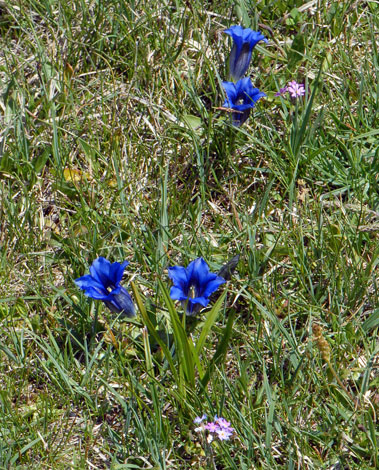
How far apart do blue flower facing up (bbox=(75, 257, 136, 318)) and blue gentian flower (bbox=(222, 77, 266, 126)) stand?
978 mm

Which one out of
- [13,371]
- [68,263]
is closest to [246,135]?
[68,263]

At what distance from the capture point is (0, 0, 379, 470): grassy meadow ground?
2.34 metres

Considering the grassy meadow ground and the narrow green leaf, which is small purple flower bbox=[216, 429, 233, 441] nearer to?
the grassy meadow ground

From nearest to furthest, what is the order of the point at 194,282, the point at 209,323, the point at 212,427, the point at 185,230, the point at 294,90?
the point at 212,427 < the point at 209,323 < the point at 194,282 < the point at 185,230 < the point at 294,90

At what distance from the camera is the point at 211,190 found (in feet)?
10.3

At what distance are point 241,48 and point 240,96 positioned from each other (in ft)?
0.76

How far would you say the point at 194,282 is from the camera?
2529 millimetres

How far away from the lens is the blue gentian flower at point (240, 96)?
10.1ft

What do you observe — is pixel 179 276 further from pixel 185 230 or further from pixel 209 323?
pixel 185 230

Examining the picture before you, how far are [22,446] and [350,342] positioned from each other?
122 centimetres

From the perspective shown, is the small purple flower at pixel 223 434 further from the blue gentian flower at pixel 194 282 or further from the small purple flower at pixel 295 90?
the small purple flower at pixel 295 90

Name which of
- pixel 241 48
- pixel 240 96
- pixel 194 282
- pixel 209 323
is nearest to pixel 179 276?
pixel 194 282

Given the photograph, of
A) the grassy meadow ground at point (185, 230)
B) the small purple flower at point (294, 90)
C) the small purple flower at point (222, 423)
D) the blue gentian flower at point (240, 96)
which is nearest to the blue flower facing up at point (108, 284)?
the grassy meadow ground at point (185, 230)

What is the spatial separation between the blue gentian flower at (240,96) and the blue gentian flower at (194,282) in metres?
0.89
